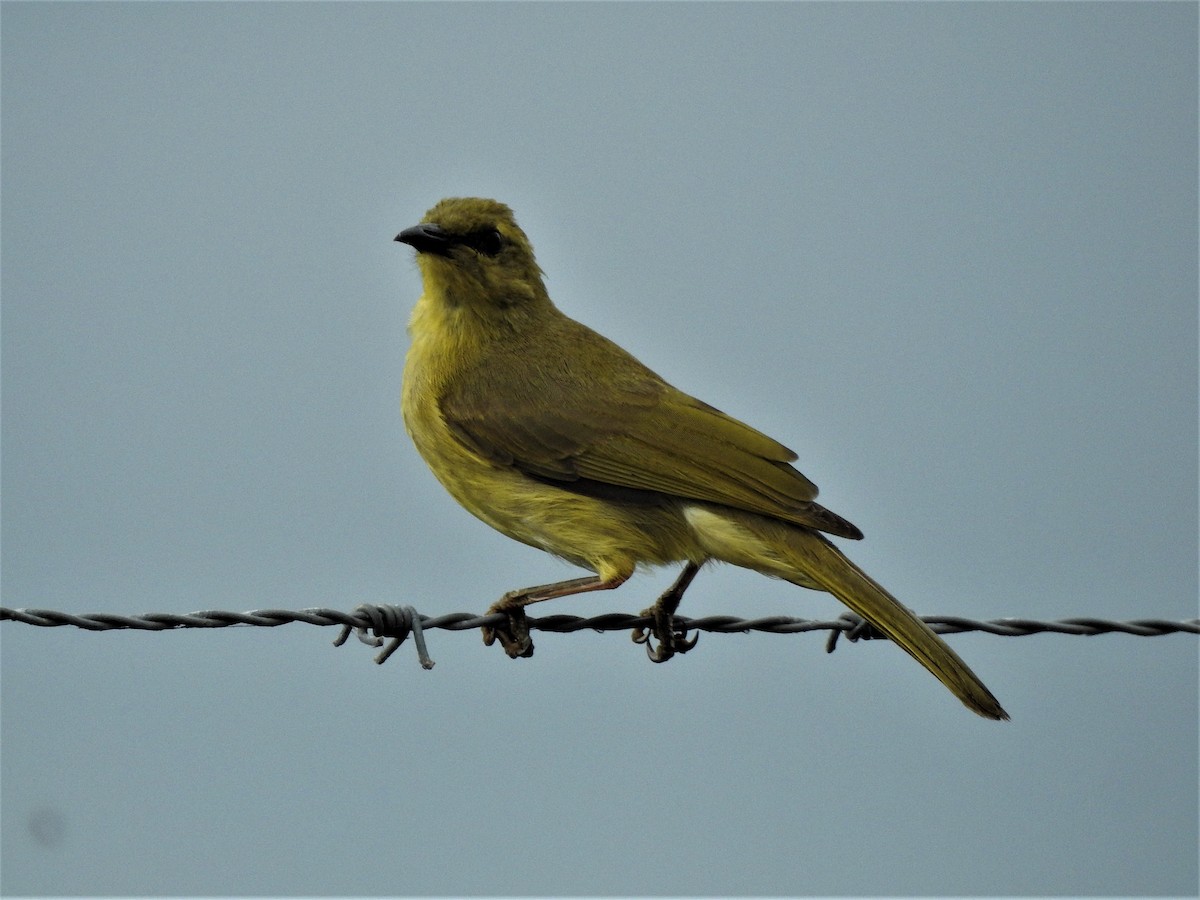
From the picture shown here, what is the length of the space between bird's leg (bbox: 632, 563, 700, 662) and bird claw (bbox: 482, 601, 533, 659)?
0.60 m

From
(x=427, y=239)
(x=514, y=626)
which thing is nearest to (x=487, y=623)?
(x=514, y=626)

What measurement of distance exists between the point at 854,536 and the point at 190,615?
8.80 ft

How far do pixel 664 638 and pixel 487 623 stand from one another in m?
1.05

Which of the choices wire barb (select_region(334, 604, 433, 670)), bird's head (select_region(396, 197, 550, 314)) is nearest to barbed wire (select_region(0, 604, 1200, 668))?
wire barb (select_region(334, 604, 433, 670))

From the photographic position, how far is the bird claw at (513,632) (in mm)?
5555

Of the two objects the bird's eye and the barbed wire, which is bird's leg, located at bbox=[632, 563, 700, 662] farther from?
the bird's eye

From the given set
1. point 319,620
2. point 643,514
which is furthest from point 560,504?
point 319,620

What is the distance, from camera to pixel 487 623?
5250 millimetres

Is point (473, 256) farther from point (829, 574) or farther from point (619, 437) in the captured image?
point (829, 574)

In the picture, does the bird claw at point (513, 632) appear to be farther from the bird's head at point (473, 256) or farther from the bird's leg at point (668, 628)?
the bird's head at point (473, 256)

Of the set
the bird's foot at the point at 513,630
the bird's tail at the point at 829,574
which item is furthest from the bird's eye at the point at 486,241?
the bird's foot at the point at 513,630

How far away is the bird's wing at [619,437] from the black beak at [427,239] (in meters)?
0.59

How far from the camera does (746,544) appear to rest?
580 centimetres

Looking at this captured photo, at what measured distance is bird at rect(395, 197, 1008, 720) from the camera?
565 centimetres
